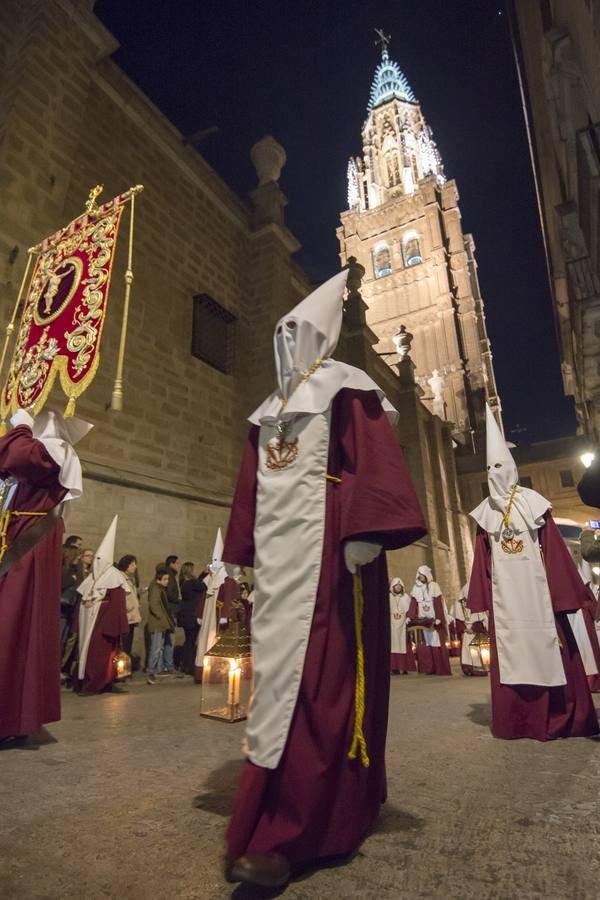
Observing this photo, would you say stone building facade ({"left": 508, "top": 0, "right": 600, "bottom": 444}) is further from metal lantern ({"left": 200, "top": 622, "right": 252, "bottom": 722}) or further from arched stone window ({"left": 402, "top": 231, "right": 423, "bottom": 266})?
arched stone window ({"left": 402, "top": 231, "right": 423, "bottom": 266})

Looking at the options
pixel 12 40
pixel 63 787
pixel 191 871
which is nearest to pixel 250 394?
pixel 12 40

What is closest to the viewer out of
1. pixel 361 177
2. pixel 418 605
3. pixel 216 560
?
pixel 216 560

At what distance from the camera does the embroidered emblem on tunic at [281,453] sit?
2.01m

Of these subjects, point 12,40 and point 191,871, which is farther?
point 12,40

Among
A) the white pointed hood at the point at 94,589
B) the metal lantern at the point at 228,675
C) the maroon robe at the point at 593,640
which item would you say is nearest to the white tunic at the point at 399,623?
the maroon robe at the point at 593,640

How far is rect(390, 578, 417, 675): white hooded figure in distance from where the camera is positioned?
9.14 meters

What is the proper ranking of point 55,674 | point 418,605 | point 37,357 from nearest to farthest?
point 55,674 < point 37,357 < point 418,605

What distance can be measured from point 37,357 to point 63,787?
316 cm

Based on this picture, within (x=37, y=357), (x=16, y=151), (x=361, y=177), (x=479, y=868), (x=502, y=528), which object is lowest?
(x=479, y=868)

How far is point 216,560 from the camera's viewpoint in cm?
777

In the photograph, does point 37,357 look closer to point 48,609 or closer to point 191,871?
point 48,609

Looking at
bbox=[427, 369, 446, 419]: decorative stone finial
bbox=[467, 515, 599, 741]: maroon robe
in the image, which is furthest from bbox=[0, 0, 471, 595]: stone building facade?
bbox=[427, 369, 446, 419]: decorative stone finial

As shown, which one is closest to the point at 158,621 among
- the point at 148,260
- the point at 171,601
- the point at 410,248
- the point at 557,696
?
the point at 171,601

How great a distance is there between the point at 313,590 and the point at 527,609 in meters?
2.82
